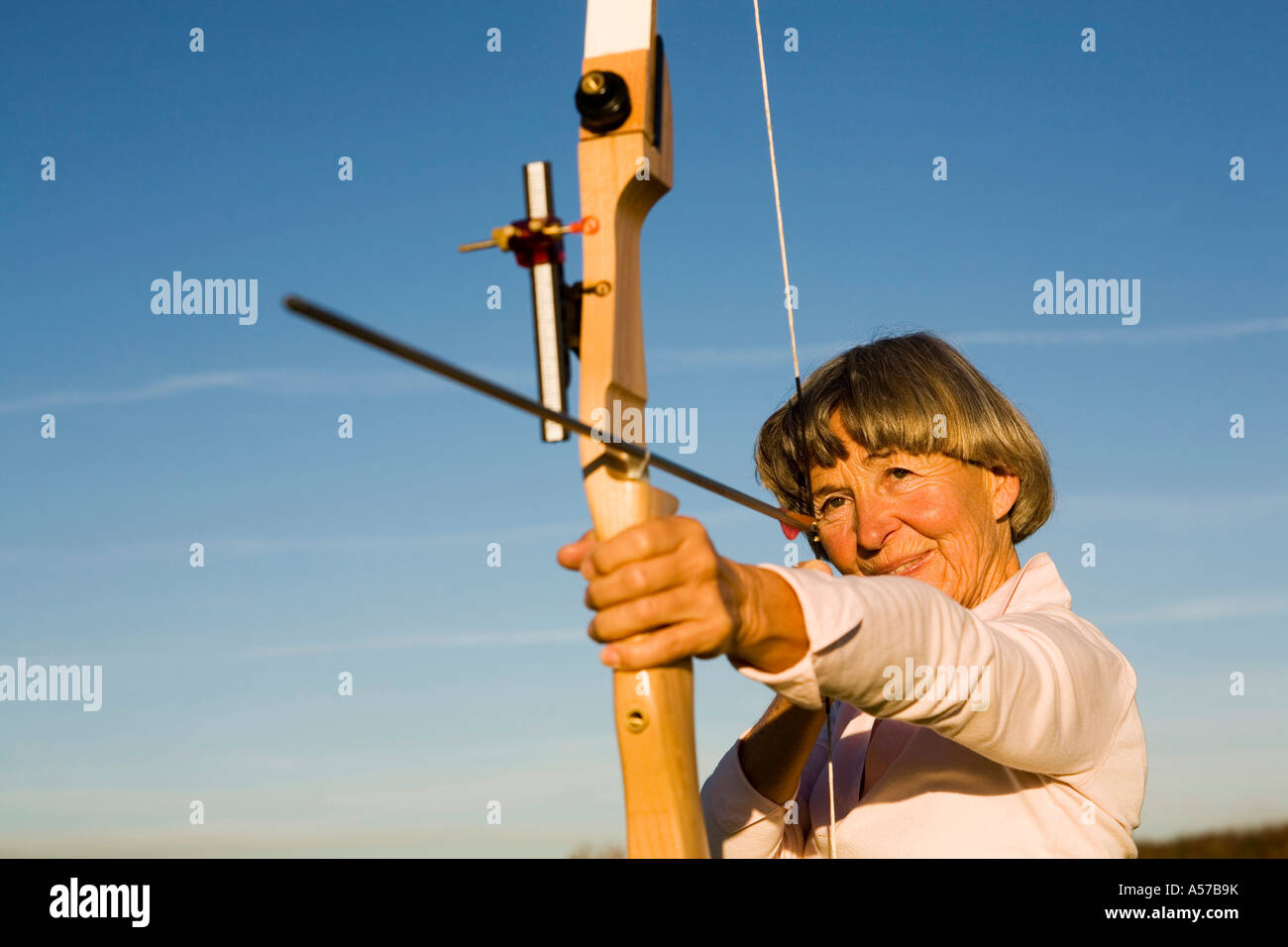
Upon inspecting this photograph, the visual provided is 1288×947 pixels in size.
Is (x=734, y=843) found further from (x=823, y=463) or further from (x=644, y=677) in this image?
(x=644, y=677)

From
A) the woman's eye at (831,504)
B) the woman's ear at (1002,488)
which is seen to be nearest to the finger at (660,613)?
the woman's eye at (831,504)

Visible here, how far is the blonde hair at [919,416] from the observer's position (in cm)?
261

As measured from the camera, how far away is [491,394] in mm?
1243

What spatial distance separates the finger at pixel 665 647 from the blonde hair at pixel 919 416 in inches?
51.3

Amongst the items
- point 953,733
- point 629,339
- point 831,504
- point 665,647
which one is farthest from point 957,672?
point 831,504

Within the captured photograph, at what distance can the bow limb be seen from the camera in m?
1.57

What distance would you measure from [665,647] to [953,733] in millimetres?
662

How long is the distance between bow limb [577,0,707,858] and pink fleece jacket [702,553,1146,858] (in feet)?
0.56

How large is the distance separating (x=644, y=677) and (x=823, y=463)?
4.45 ft

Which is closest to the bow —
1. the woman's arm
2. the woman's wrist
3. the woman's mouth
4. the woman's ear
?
the woman's wrist

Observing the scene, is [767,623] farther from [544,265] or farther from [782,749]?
[782,749]

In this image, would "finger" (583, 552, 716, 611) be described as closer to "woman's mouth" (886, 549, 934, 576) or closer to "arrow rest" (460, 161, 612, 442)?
"arrow rest" (460, 161, 612, 442)
